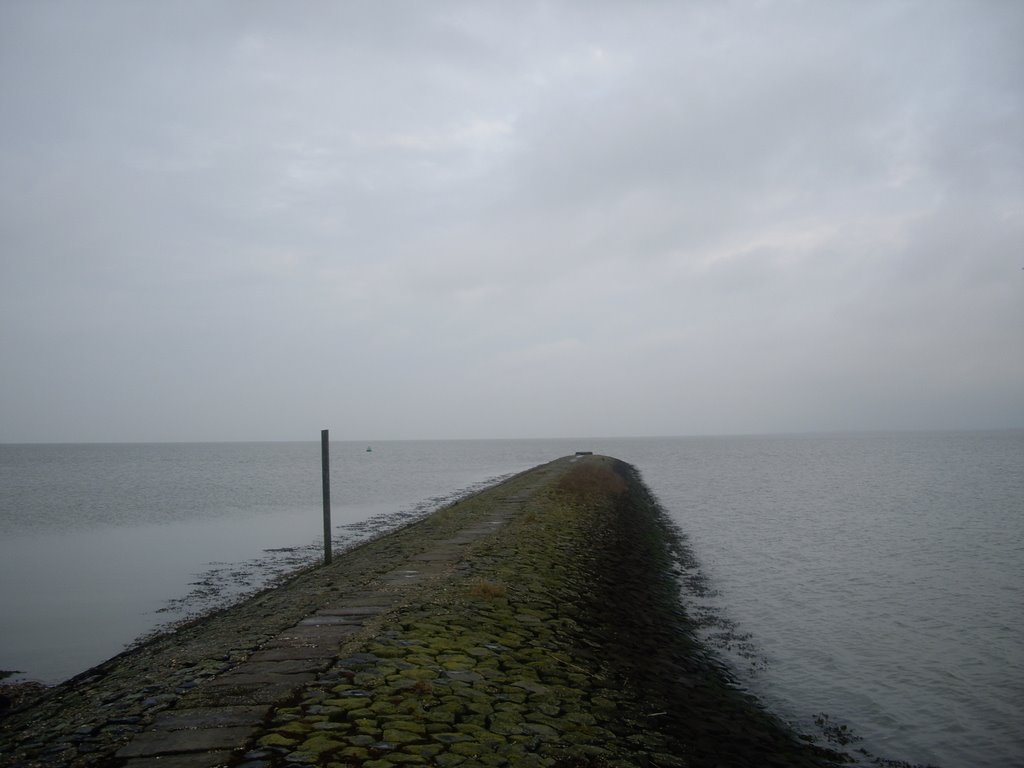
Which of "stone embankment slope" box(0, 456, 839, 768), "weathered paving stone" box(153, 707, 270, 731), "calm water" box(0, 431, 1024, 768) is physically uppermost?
"weathered paving stone" box(153, 707, 270, 731)

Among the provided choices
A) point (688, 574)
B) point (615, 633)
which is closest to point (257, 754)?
point (615, 633)

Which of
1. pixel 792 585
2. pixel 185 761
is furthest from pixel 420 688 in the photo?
pixel 792 585

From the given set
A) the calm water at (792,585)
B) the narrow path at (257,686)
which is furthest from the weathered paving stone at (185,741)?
the calm water at (792,585)

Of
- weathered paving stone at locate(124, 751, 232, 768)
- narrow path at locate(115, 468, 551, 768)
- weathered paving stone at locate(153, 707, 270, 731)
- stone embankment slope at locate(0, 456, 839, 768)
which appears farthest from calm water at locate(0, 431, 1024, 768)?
weathered paving stone at locate(124, 751, 232, 768)

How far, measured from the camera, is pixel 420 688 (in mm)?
7297

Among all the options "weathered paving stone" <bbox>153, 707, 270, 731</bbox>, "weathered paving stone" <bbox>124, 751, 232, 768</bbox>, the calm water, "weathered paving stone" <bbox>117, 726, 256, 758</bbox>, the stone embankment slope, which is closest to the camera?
"weathered paving stone" <bbox>124, 751, 232, 768</bbox>

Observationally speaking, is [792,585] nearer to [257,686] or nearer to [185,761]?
[257,686]

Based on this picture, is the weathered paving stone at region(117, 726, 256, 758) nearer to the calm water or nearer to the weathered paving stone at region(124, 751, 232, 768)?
the weathered paving stone at region(124, 751, 232, 768)

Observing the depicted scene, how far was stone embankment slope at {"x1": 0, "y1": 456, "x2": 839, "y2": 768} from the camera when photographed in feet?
20.0

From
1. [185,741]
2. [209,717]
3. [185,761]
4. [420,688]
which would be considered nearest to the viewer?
[185,761]

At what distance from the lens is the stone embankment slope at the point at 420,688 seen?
6.10 metres

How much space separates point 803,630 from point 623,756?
9.16 meters

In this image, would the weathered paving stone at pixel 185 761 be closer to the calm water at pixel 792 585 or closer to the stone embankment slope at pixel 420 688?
the stone embankment slope at pixel 420 688

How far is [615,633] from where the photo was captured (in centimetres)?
1194
